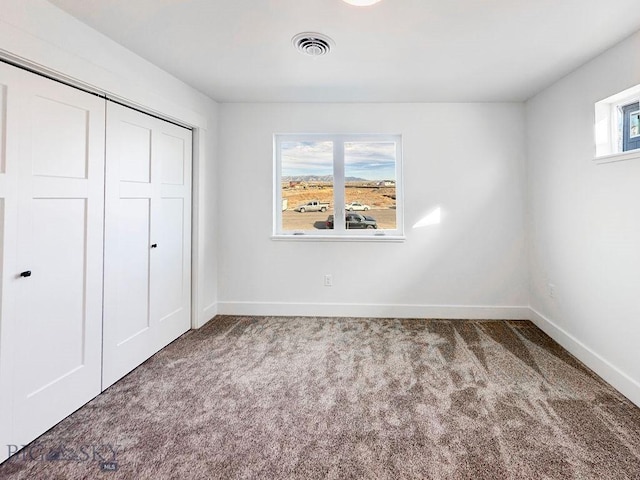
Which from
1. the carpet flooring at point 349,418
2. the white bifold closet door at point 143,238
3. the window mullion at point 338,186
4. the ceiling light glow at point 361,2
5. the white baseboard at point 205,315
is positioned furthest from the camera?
the window mullion at point 338,186

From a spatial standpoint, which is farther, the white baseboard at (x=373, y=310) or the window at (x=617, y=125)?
the white baseboard at (x=373, y=310)

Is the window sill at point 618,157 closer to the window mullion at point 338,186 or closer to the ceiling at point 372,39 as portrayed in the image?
the ceiling at point 372,39

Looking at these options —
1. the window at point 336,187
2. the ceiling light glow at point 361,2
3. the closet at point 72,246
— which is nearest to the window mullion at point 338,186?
the window at point 336,187

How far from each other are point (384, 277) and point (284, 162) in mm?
1684

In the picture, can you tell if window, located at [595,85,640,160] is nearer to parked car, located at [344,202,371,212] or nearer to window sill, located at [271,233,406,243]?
window sill, located at [271,233,406,243]

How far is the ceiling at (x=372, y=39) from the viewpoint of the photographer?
70.6 inches

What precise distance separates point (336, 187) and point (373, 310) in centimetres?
141

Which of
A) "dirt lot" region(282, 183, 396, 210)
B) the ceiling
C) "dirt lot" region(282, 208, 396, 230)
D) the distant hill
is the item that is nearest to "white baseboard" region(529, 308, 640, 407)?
"dirt lot" region(282, 208, 396, 230)

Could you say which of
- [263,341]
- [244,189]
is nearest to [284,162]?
[244,189]

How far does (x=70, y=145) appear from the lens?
1873 millimetres

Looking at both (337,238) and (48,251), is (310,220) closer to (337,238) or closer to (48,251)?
(337,238)

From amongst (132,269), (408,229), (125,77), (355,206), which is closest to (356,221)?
(355,206)

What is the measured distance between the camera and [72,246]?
191 cm

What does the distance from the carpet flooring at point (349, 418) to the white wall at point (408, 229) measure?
74 centimetres
